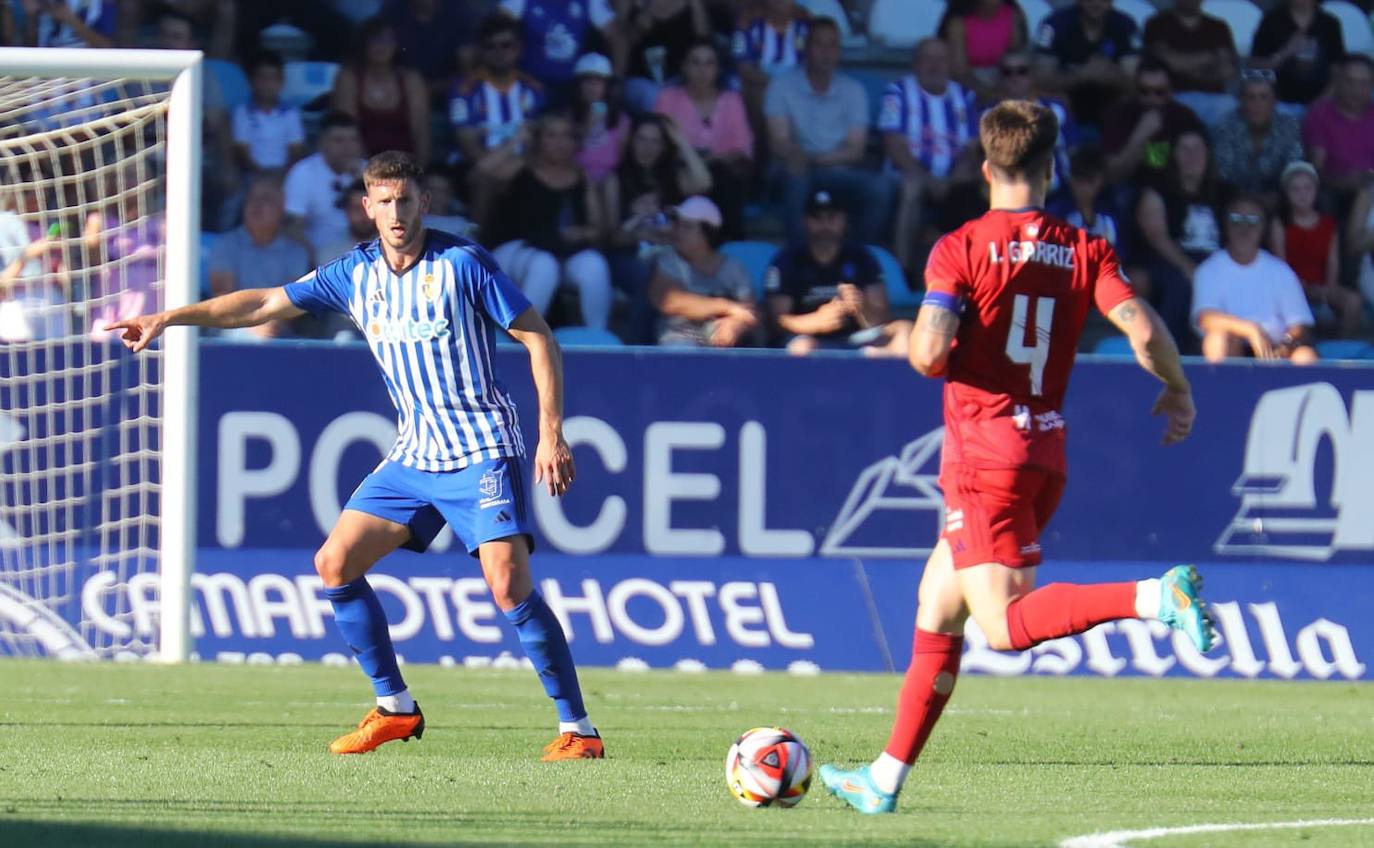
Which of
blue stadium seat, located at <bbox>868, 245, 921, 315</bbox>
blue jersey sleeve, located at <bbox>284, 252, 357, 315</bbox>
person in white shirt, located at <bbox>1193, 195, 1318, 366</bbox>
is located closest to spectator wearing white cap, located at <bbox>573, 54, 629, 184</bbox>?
blue stadium seat, located at <bbox>868, 245, 921, 315</bbox>

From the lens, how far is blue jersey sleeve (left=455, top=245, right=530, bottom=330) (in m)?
7.54

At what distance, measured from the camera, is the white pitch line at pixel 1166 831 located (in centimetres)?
514

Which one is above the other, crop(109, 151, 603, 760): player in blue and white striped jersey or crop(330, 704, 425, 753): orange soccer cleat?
crop(109, 151, 603, 760): player in blue and white striped jersey

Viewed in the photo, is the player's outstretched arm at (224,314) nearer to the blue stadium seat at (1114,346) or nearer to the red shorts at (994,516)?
the red shorts at (994,516)

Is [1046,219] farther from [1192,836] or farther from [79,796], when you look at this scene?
[79,796]

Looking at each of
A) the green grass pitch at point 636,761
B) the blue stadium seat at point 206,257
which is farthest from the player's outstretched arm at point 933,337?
the blue stadium seat at point 206,257

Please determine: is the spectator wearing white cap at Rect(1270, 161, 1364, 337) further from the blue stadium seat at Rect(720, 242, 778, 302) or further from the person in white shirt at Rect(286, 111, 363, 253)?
the person in white shirt at Rect(286, 111, 363, 253)

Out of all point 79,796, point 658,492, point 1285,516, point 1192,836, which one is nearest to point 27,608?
point 658,492

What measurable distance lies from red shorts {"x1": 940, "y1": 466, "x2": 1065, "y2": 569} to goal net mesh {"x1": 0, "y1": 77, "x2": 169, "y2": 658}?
6688 mm

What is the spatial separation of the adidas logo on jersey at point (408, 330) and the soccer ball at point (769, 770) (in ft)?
7.30

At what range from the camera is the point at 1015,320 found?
586cm

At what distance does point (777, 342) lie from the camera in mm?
13328

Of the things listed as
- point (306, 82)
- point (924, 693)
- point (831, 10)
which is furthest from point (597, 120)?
point (924, 693)

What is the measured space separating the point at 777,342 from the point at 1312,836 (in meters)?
8.09
